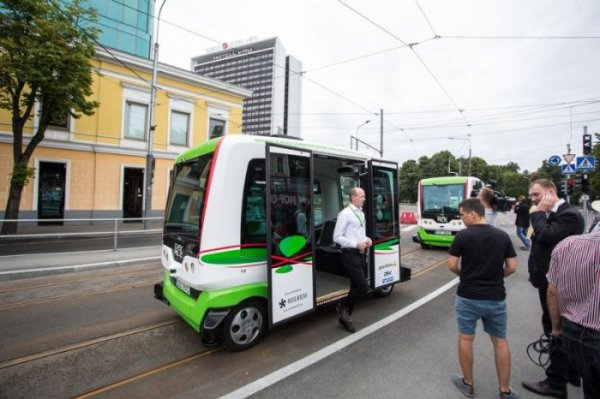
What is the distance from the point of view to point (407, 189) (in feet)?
238

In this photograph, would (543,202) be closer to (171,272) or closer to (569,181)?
(171,272)

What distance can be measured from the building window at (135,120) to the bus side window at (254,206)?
17742mm

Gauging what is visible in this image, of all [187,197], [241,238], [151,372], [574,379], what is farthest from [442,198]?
[151,372]

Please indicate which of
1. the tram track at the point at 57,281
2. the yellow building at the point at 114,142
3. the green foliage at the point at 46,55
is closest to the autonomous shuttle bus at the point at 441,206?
the tram track at the point at 57,281

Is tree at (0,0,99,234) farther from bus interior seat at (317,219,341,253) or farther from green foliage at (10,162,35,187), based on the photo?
bus interior seat at (317,219,341,253)

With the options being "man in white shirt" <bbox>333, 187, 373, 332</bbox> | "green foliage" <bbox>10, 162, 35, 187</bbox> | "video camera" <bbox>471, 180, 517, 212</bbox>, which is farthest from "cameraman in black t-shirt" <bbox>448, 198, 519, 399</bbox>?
"green foliage" <bbox>10, 162, 35, 187</bbox>

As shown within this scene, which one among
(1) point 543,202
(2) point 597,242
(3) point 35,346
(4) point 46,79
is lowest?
(3) point 35,346

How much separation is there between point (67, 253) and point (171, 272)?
6.84m

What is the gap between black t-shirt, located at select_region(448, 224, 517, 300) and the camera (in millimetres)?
2627

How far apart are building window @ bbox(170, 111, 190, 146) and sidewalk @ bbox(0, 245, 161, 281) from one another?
12553 millimetres

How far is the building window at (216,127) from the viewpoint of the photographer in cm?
2145

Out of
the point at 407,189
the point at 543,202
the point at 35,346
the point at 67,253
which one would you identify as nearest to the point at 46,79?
the point at 67,253

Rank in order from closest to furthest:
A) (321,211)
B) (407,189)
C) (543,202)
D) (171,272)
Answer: (543,202)
(171,272)
(321,211)
(407,189)

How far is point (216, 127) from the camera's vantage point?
2133cm
